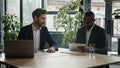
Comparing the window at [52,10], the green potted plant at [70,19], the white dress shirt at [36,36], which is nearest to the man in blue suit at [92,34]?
the white dress shirt at [36,36]

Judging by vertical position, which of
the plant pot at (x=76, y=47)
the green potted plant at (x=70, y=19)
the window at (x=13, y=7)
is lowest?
the plant pot at (x=76, y=47)

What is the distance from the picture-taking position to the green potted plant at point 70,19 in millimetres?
5824

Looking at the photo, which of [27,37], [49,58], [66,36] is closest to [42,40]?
[27,37]

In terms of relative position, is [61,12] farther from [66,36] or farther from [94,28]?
[94,28]

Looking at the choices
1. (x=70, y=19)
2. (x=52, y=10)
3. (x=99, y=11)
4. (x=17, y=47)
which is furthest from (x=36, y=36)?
(x=52, y=10)

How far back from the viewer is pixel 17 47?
2918 millimetres

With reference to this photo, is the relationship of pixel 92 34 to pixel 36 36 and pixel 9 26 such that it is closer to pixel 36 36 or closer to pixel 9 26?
pixel 36 36

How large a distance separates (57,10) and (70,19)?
110 cm

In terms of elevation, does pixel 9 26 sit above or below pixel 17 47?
above

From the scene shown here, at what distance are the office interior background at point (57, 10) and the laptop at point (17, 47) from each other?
257 cm

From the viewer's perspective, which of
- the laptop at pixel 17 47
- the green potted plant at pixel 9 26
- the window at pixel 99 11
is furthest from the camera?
the green potted plant at pixel 9 26

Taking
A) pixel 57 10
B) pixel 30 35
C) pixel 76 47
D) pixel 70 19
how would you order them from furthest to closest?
pixel 57 10
pixel 70 19
pixel 30 35
pixel 76 47

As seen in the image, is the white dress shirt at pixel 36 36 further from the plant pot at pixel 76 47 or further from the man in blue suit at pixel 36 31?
the plant pot at pixel 76 47

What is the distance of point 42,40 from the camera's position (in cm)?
385
